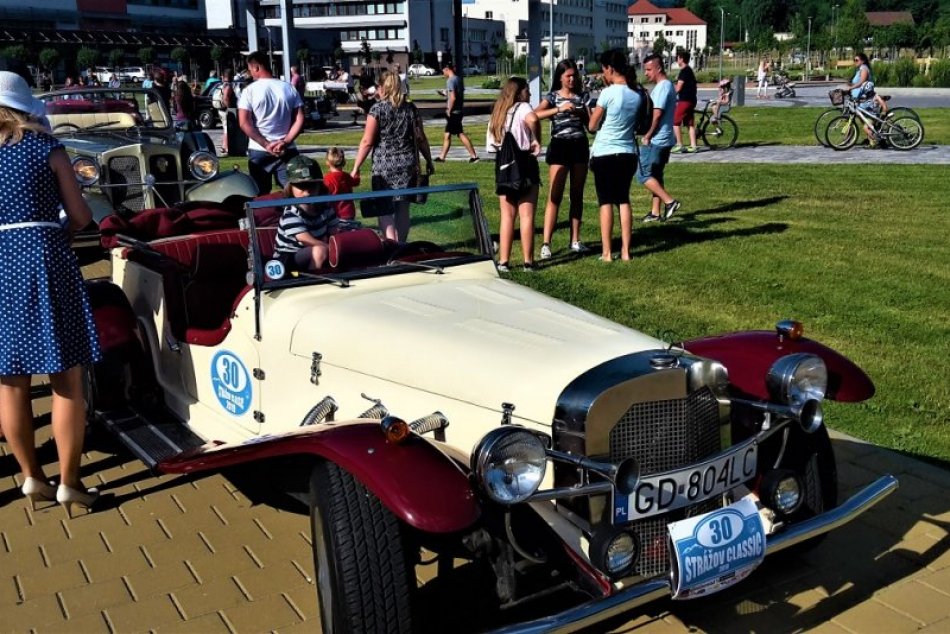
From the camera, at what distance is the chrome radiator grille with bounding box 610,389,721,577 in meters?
2.93

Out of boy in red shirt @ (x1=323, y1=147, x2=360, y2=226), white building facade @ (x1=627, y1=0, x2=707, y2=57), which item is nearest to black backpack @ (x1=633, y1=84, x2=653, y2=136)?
boy in red shirt @ (x1=323, y1=147, x2=360, y2=226)

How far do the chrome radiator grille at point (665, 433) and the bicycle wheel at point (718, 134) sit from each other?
15.9 metres

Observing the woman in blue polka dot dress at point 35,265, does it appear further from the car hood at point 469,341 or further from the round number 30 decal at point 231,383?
the car hood at point 469,341

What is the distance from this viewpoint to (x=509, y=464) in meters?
2.69

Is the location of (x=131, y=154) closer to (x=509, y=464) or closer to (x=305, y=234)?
(x=305, y=234)

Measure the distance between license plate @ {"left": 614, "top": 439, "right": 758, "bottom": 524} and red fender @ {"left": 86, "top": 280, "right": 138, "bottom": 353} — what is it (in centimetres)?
→ 305

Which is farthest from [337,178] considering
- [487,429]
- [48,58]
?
[48,58]

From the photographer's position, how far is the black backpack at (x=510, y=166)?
818cm

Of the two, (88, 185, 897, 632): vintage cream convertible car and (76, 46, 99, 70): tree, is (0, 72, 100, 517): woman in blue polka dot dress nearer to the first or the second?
(88, 185, 897, 632): vintage cream convertible car

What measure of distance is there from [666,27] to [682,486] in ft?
550

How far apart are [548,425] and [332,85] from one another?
37004 millimetres

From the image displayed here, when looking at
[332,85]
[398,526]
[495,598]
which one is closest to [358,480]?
[398,526]

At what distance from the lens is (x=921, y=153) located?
16.4 m

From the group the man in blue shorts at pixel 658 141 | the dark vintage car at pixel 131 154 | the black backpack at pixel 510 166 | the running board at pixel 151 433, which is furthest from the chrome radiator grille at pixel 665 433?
the man in blue shorts at pixel 658 141
